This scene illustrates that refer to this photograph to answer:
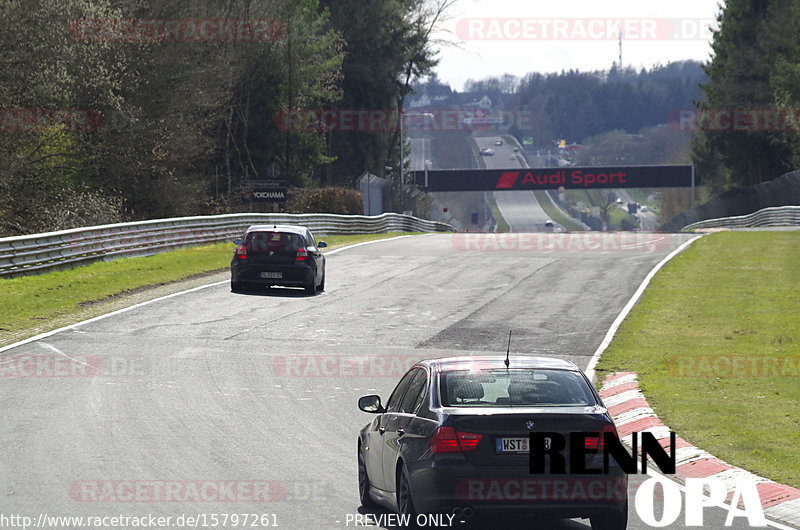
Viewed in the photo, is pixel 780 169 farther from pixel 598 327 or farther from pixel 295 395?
pixel 295 395

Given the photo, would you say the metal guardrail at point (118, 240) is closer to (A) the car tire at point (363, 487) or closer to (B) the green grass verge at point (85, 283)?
(B) the green grass verge at point (85, 283)

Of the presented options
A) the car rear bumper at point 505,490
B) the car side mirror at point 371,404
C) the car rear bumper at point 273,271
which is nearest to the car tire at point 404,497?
the car rear bumper at point 505,490

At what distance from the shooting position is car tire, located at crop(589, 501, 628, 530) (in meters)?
7.10

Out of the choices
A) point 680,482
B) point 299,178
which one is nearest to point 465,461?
point 680,482

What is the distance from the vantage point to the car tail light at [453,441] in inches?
277

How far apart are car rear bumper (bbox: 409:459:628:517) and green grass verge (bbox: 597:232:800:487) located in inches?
121

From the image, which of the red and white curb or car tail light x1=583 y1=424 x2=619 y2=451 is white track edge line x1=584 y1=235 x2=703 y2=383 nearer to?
the red and white curb

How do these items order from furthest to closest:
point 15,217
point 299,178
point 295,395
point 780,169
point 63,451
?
1. point 780,169
2. point 299,178
3. point 15,217
4. point 295,395
5. point 63,451

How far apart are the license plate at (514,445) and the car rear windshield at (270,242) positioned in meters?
19.4

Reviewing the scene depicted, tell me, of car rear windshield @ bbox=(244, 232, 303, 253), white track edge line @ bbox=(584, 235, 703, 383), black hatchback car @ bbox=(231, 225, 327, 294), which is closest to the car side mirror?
white track edge line @ bbox=(584, 235, 703, 383)

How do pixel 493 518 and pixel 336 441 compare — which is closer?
pixel 493 518

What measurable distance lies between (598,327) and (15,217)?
22.2m

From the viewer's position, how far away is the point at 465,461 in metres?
7.00

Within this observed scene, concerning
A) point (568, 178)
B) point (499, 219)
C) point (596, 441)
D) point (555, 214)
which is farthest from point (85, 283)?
point (555, 214)
